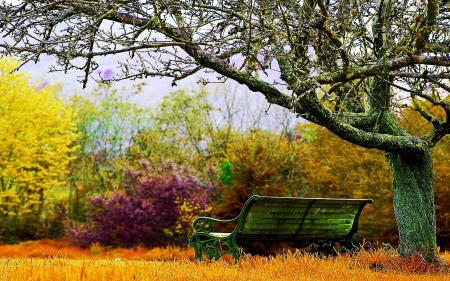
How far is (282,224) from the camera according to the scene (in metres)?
6.56

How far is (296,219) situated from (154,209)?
644 cm

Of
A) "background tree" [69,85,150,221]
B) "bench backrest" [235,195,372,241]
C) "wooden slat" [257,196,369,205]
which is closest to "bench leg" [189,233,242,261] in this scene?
"bench backrest" [235,195,372,241]

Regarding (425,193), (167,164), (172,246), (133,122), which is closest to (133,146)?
(133,122)

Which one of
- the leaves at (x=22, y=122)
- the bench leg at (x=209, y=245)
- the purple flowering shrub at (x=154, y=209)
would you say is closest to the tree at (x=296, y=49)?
the bench leg at (x=209, y=245)

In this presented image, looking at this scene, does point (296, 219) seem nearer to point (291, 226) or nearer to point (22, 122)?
point (291, 226)

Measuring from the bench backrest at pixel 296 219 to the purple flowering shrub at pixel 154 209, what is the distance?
5.12 metres

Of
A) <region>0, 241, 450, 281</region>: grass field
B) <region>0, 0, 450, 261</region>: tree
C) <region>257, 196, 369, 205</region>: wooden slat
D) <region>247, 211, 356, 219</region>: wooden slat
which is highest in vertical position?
<region>0, 0, 450, 261</region>: tree

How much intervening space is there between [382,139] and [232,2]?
2.29 metres

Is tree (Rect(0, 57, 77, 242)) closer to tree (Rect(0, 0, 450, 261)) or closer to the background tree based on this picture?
the background tree

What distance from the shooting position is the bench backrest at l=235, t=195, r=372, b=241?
616 cm

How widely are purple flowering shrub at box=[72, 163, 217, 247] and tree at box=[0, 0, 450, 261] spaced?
573cm

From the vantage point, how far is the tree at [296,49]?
5051mm

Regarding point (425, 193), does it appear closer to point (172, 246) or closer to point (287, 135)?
point (172, 246)

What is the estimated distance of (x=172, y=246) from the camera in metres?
12.6
